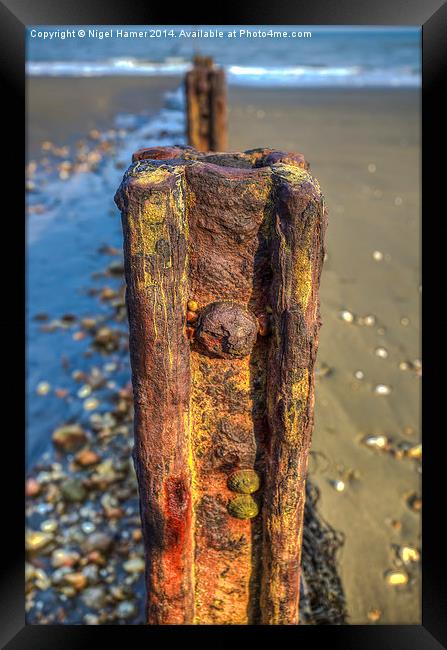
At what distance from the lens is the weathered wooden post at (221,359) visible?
1.63m

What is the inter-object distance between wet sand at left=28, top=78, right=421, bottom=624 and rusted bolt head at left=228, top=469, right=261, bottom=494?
1566 millimetres

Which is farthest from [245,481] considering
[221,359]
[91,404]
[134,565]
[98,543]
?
[91,404]

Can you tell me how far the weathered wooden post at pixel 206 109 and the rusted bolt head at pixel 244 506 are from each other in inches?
A: 216

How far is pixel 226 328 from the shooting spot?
1.75 m

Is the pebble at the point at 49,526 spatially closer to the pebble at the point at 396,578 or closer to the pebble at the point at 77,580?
the pebble at the point at 77,580

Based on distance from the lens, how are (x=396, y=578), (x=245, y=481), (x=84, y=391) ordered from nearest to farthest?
1. (x=245, y=481)
2. (x=396, y=578)
3. (x=84, y=391)

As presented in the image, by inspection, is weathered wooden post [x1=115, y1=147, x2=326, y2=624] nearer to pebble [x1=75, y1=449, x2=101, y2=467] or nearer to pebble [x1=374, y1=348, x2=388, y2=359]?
pebble [x1=75, y1=449, x2=101, y2=467]

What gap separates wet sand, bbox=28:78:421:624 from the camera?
11.7 ft

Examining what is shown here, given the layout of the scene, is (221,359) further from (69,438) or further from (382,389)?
(382,389)

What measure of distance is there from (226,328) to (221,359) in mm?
135
